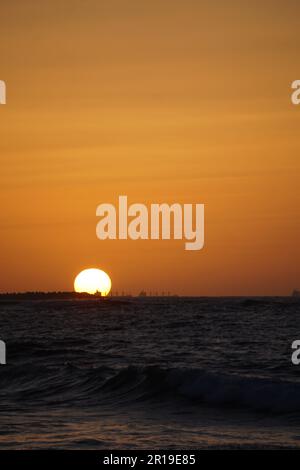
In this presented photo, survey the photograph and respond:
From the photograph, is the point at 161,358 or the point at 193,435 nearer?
the point at 193,435

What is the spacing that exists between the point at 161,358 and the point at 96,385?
443 inches

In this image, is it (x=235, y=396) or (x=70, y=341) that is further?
(x=70, y=341)

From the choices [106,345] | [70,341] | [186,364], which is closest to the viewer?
[186,364]

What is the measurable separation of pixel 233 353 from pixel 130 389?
15534mm

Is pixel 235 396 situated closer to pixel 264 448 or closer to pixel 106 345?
pixel 264 448

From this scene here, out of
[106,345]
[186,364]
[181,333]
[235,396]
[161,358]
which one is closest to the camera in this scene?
[235,396]

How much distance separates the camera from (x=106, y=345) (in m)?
53.5

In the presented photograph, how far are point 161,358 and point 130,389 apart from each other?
1223 centimetres

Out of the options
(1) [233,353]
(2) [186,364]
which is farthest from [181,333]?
(2) [186,364]

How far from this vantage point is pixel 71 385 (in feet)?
104

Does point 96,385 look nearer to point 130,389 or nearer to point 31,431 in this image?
point 130,389
